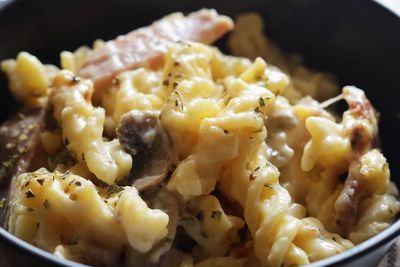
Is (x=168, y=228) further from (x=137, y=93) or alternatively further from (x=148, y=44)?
(x=148, y=44)

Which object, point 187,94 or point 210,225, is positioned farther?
point 187,94

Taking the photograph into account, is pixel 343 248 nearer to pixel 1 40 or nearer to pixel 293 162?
pixel 293 162

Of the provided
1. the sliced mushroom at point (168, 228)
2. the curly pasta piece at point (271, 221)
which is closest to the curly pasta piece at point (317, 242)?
the curly pasta piece at point (271, 221)

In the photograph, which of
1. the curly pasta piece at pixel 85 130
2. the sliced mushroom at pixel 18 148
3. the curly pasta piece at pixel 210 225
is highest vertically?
the curly pasta piece at pixel 85 130

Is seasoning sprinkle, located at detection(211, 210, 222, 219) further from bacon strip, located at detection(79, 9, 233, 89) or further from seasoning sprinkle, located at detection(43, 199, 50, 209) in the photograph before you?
bacon strip, located at detection(79, 9, 233, 89)

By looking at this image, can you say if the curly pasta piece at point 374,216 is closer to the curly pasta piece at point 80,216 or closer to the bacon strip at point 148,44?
the curly pasta piece at point 80,216

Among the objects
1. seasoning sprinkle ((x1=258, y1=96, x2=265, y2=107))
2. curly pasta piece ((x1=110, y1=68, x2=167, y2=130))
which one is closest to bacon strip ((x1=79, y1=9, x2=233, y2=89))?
curly pasta piece ((x1=110, y1=68, x2=167, y2=130))

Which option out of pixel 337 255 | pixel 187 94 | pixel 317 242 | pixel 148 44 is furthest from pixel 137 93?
pixel 337 255
